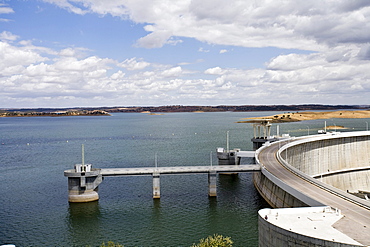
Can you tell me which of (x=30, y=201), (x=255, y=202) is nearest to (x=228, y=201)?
(x=255, y=202)

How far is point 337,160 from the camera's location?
270ft

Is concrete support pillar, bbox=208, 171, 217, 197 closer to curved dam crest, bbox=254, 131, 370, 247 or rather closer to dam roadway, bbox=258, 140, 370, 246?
curved dam crest, bbox=254, 131, 370, 247

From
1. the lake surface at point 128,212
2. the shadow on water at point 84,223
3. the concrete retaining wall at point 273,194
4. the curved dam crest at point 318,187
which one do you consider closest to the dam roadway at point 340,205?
→ the curved dam crest at point 318,187

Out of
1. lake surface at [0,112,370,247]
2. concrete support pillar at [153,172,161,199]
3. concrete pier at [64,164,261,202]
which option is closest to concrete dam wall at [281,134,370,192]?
lake surface at [0,112,370,247]

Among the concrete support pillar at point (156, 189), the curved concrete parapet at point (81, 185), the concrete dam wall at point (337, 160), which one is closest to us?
the curved concrete parapet at point (81, 185)

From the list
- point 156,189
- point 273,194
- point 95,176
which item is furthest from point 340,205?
point 95,176

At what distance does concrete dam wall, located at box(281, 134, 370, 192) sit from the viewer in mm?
77000

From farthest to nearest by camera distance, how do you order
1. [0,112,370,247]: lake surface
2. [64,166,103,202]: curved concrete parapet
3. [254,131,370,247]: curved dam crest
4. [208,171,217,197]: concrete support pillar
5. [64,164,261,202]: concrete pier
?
[208,171,217,197]: concrete support pillar, [64,164,261,202]: concrete pier, [64,166,103,202]: curved concrete parapet, [0,112,370,247]: lake surface, [254,131,370,247]: curved dam crest

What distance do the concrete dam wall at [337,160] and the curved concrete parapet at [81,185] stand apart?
4019 centimetres

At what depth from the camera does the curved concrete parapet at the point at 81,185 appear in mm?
52275

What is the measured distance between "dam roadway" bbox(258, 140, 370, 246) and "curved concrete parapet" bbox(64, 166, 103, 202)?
87.5ft

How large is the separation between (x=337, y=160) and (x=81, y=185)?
190ft

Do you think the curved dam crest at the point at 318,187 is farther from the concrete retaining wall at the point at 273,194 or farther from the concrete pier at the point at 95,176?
the concrete pier at the point at 95,176

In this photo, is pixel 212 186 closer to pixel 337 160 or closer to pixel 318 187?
pixel 318 187
